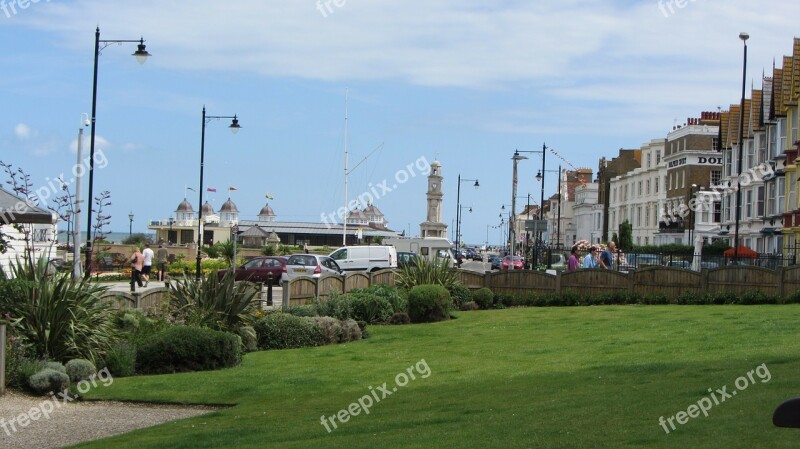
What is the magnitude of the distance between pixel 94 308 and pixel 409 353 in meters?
6.08

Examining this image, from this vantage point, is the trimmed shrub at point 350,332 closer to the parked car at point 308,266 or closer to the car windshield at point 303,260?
the parked car at point 308,266

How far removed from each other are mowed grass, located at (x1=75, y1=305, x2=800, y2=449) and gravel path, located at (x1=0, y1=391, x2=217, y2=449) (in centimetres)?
47

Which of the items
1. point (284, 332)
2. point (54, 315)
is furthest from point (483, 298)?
point (54, 315)

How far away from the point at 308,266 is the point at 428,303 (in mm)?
15503

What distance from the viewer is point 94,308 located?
56.1 ft

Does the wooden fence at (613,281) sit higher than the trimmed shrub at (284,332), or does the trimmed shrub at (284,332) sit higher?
the wooden fence at (613,281)

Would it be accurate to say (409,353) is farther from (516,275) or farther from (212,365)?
(516,275)

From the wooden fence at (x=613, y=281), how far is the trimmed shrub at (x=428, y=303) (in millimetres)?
2290

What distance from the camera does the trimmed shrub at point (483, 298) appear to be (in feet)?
104

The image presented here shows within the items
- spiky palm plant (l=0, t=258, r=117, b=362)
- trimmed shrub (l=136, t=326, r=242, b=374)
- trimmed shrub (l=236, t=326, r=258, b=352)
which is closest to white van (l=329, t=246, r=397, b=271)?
trimmed shrub (l=236, t=326, r=258, b=352)

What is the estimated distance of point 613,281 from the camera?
104ft

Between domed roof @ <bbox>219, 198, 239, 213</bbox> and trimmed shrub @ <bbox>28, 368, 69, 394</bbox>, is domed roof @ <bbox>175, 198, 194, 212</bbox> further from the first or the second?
trimmed shrub @ <bbox>28, 368, 69, 394</bbox>

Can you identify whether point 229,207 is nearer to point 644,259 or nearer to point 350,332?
point 644,259

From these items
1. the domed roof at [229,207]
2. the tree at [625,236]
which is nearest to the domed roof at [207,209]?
the domed roof at [229,207]
